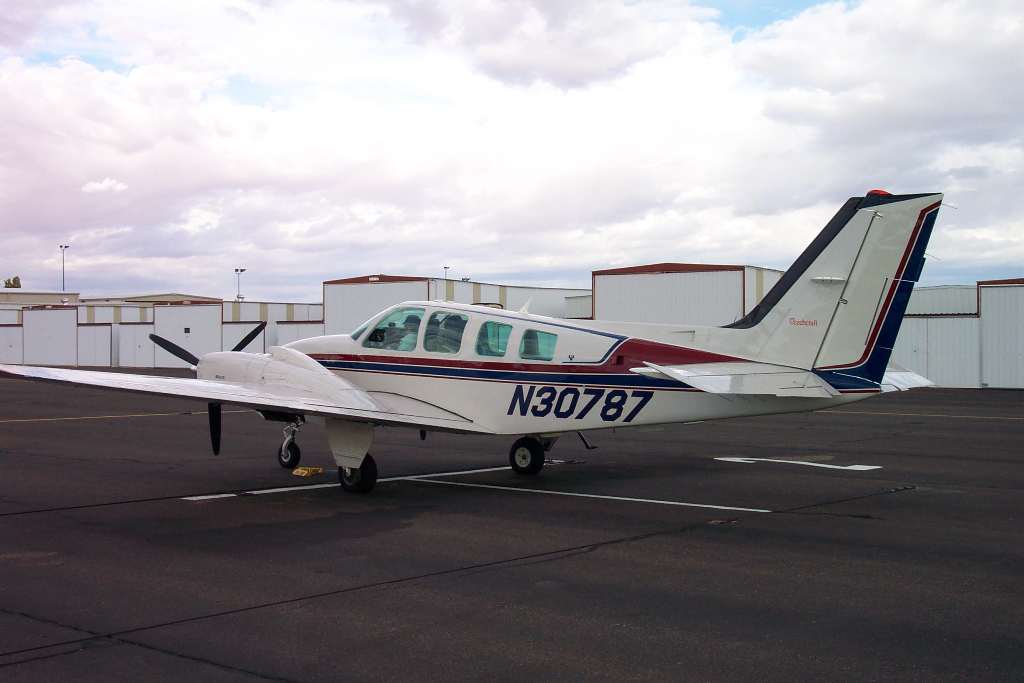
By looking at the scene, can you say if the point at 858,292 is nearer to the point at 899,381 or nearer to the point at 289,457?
the point at 899,381

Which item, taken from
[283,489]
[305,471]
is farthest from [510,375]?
[305,471]

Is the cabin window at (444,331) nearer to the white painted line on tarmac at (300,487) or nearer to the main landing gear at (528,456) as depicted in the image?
the main landing gear at (528,456)

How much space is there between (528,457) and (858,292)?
5695 millimetres

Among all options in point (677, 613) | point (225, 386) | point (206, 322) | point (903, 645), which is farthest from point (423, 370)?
point (206, 322)

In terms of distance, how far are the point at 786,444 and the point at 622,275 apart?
2661cm

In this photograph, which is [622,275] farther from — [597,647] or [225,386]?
[597,647]

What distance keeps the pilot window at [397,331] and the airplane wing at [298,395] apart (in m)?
0.76

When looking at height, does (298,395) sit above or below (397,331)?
below

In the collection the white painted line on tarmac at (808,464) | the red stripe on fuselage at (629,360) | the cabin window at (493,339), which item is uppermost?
the cabin window at (493,339)

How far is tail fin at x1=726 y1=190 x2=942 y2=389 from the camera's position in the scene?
12.2 metres

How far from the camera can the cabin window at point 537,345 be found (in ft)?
42.9

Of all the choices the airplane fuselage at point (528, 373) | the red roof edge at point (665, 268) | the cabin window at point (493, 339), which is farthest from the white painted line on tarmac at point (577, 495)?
the red roof edge at point (665, 268)

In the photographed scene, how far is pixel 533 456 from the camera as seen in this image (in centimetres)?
1468

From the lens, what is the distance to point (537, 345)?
43.2 ft
